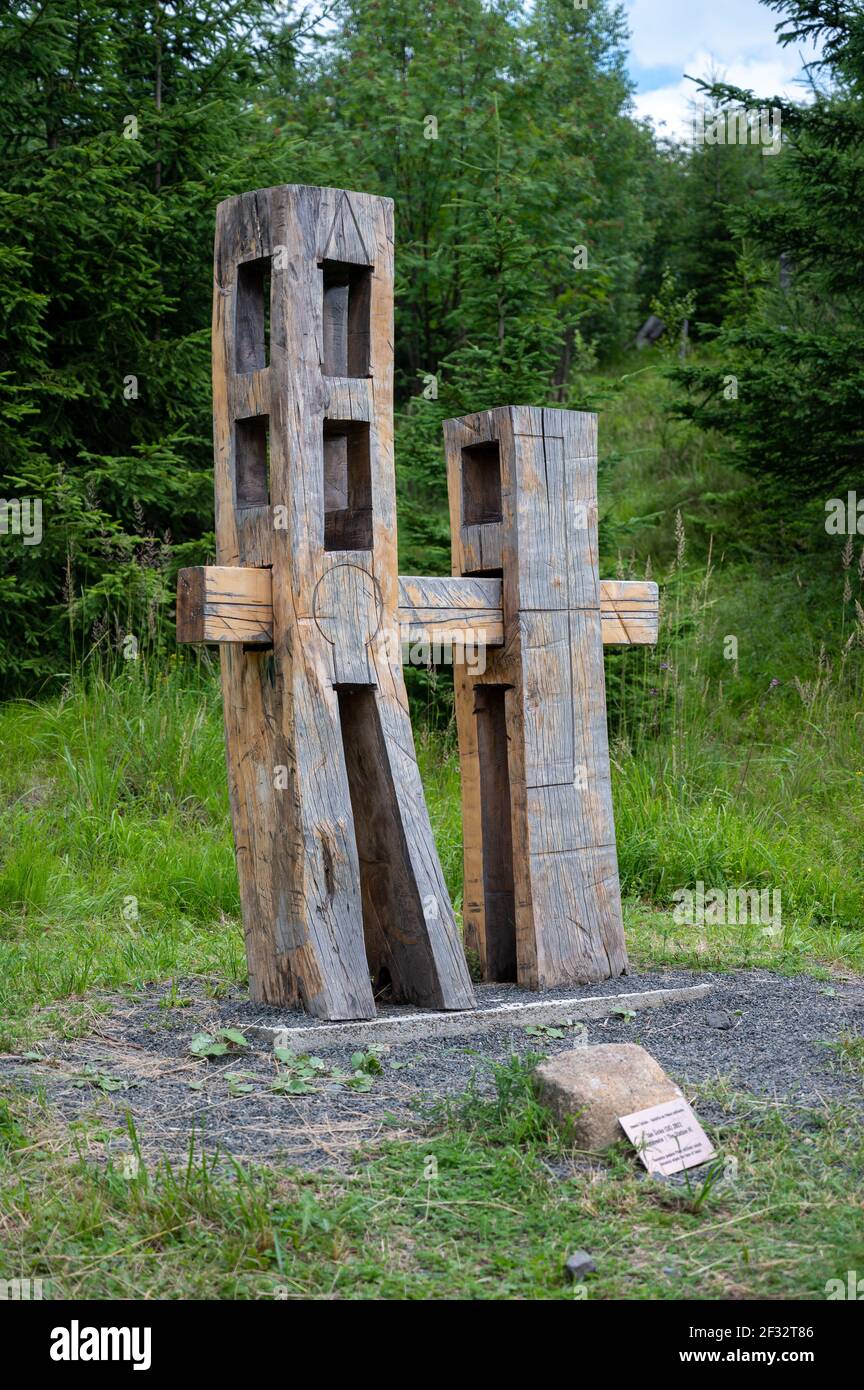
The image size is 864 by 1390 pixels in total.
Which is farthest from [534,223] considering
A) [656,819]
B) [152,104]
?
[656,819]

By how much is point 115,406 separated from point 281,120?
9626 mm

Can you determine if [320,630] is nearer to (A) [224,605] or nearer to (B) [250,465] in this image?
(A) [224,605]

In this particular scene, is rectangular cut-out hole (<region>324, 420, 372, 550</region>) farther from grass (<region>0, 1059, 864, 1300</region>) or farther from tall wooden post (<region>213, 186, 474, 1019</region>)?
grass (<region>0, 1059, 864, 1300</region>)

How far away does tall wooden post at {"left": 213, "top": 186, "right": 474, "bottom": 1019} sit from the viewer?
3867 millimetres

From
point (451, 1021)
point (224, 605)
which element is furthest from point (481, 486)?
point (451, 1021)

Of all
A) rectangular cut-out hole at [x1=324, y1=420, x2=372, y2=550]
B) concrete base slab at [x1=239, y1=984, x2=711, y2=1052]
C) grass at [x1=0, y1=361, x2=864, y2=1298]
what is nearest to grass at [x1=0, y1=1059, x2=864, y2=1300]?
grass at [x1=0, y1=361, x2=864, y2=1298]

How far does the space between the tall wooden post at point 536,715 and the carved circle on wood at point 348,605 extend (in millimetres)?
582

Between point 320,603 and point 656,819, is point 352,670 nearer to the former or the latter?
point 320,603

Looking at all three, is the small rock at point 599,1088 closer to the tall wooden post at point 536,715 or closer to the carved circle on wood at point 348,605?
the tall wooden post at point 536,715

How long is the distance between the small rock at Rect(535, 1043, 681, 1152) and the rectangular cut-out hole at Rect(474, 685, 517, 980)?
146 centimetres

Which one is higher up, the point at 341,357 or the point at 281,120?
the point at 281,120

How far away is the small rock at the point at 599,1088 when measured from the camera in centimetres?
293

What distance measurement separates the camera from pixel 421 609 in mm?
4227

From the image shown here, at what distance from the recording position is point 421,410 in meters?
8.77
